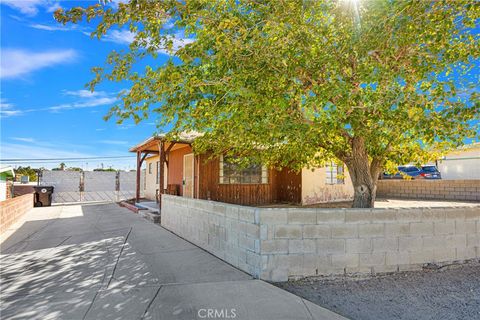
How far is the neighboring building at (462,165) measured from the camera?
19625 millimetres

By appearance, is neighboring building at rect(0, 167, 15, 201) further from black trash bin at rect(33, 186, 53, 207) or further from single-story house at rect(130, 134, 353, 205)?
single-story house at rect(130, 134, 353, 205)

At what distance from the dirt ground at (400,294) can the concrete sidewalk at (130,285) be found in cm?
43

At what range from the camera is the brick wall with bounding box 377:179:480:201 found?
50.3 ft

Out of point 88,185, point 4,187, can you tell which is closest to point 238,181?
point 4,187

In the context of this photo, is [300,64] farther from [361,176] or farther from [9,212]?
[9,212]

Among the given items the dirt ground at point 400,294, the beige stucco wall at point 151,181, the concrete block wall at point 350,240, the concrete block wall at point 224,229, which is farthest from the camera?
the beige stucco wall at point 151,181

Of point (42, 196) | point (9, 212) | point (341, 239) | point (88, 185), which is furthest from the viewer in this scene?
point (88, 185)

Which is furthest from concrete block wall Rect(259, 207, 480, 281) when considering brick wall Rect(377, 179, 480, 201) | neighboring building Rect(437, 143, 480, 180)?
neighboring building Rect(437, 143, 480, 180)

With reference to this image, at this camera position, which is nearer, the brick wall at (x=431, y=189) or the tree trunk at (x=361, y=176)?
the tree trunk at (x=361, y=176)

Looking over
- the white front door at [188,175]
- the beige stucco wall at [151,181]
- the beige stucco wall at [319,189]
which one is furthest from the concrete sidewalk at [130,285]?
the beige stucco wall at [151,181]

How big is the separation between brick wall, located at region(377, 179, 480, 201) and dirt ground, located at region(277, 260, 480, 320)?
13.5 m

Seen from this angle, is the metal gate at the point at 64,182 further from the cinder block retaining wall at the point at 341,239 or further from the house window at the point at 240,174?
the cinder block retaining wall at the point at 341,239

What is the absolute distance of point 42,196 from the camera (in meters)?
16.5

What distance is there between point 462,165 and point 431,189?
624 centimetres
